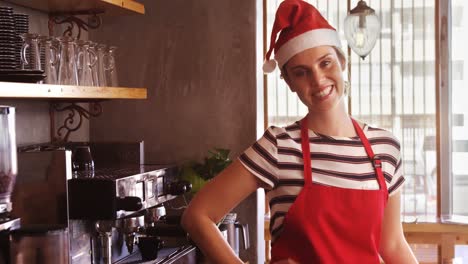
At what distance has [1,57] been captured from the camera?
2.14m

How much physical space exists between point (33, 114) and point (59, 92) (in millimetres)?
608

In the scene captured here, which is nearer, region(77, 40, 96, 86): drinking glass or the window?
region(77, 40, 96, 86): drinking glass

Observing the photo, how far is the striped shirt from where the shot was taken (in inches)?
59.6

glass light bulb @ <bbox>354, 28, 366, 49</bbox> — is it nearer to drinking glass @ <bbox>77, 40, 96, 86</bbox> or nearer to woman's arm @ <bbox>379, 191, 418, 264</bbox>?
drinking glass @ <bbox>77, 40, 96, 86</bbox>

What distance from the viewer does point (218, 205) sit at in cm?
150

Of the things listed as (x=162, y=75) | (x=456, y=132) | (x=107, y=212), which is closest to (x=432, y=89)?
(x=456, y=132)

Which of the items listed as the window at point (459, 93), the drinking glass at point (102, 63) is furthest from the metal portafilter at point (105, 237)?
the window at point (459, 93)

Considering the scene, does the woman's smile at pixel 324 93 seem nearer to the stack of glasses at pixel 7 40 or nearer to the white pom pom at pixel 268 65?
the white pom pom at pixel 268 65

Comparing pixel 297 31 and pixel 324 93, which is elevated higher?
pixel 297 31

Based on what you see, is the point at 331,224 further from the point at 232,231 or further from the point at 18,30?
the point at 232,231

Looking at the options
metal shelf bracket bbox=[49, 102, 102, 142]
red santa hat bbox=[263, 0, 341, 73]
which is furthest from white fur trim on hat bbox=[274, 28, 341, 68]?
metal shelf bracket bbox=[49, 102, 102, 142]

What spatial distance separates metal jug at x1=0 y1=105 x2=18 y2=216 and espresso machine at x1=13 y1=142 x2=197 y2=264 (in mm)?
169

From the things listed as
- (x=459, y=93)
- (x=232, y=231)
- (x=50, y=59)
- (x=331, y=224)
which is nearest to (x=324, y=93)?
(x=331, y=224)

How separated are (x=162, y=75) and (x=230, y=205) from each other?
2.07 meters
